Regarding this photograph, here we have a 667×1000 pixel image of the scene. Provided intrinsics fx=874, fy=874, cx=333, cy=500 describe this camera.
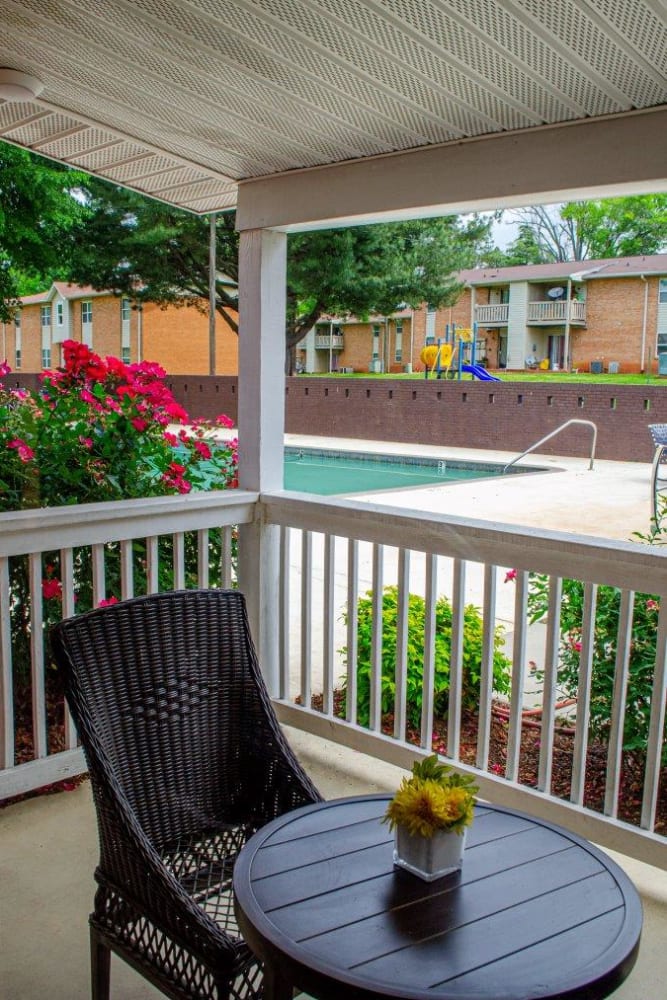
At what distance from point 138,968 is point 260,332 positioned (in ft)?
7.17

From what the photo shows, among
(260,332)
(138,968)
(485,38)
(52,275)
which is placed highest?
(485,38)

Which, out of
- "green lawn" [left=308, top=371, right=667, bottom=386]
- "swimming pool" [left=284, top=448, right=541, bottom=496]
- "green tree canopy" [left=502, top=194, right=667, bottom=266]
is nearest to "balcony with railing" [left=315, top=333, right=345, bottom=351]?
"green lawn" [left=308, top=371, right=667, bottom=386]

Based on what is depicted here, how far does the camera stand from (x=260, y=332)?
319 centimetres

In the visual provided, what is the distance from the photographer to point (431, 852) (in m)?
1.33

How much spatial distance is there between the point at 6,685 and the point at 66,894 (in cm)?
67

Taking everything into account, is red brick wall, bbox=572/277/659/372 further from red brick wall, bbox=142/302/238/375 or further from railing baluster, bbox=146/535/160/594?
railing baluster, bbox=146/535/160/594

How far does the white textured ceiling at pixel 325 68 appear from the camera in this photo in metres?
1.93

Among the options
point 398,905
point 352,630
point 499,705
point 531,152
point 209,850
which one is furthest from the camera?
point 499,705

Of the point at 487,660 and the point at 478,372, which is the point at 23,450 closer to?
the point at 487,660

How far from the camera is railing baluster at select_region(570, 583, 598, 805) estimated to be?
7.80ft

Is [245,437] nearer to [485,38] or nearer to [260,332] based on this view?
[260,332]

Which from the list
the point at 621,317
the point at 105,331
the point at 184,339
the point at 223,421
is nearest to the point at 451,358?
the point at 621,317

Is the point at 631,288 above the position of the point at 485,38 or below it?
above

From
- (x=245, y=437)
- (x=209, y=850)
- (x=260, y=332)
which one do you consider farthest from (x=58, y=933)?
(x=260, y=332)
